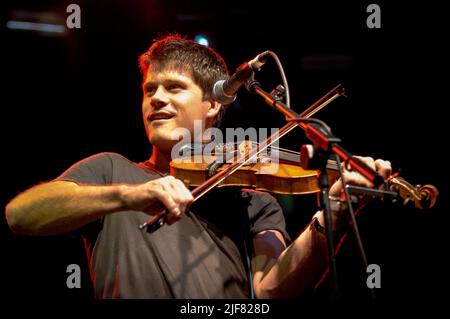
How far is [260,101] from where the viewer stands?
3.66 meters

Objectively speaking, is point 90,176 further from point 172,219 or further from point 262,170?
point 262,170

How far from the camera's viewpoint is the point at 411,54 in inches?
130

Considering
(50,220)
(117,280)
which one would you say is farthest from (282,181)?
(50,220)

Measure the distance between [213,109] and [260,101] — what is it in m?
1.10

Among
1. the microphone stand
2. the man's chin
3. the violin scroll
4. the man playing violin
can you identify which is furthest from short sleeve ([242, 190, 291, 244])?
the microphone stand

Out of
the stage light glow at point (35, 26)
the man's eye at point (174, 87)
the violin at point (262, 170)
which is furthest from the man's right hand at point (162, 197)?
the stage light glow at point (35, 26)

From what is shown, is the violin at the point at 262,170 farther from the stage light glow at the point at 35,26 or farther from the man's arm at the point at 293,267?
the stage light glow at the point at 35,26

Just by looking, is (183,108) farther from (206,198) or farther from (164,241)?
(164,241)

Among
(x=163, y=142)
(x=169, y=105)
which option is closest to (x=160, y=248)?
(x=163, y=142)

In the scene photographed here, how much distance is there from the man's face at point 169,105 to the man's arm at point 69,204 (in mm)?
578

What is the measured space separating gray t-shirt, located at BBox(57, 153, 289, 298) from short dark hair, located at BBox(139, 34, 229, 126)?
0.58 meters

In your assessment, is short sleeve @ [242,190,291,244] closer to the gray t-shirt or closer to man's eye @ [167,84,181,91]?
the gray t-shirt

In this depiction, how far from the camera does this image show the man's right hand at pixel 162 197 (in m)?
1.53

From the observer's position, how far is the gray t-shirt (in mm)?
1931
